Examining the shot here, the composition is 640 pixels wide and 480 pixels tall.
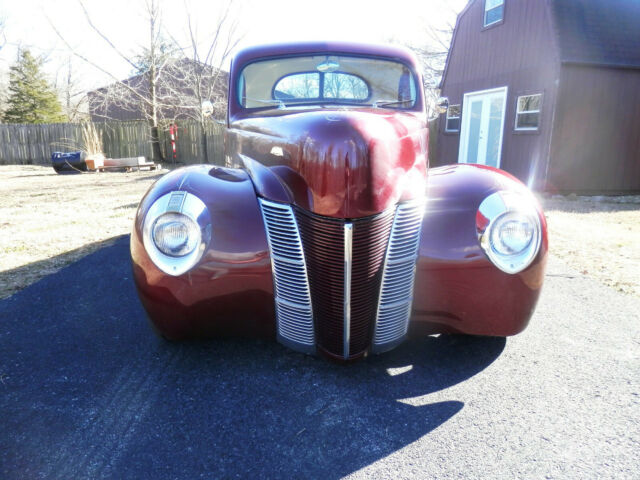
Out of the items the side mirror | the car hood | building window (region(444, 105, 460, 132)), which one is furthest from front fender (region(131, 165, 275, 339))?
building window (region(444, 105, 460, 132))

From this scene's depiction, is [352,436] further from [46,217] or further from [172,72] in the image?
[172,72]

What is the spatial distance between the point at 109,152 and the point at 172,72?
436 centimetres

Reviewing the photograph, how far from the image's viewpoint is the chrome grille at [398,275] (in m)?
2.10

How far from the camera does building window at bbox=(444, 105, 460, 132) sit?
42.5ft

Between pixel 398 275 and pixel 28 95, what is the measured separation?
105 ft

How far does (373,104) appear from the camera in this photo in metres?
3.16

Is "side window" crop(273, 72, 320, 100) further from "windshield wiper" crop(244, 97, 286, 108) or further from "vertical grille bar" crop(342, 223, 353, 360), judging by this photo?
"vertical grille bar" crop(342, 223, 353, 360)

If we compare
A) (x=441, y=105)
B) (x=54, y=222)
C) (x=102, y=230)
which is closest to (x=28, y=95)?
(x=54, y=222)

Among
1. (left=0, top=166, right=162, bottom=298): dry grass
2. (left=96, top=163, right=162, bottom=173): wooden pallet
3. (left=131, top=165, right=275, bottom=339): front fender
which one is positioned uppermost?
(left=131, top=165, right=275, bottom=339): front fender

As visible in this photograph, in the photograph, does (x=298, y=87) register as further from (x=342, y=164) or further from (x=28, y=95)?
(x=28, y=95)

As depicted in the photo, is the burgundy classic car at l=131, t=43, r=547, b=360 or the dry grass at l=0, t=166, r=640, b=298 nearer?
the burgundy classic car at l=131, t=43, r=547, b=360

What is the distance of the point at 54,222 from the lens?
6.01 m

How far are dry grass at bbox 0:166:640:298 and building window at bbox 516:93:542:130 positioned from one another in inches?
75.1

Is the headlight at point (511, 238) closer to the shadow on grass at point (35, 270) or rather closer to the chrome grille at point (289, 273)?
the chrome grille at point (289, 273)
